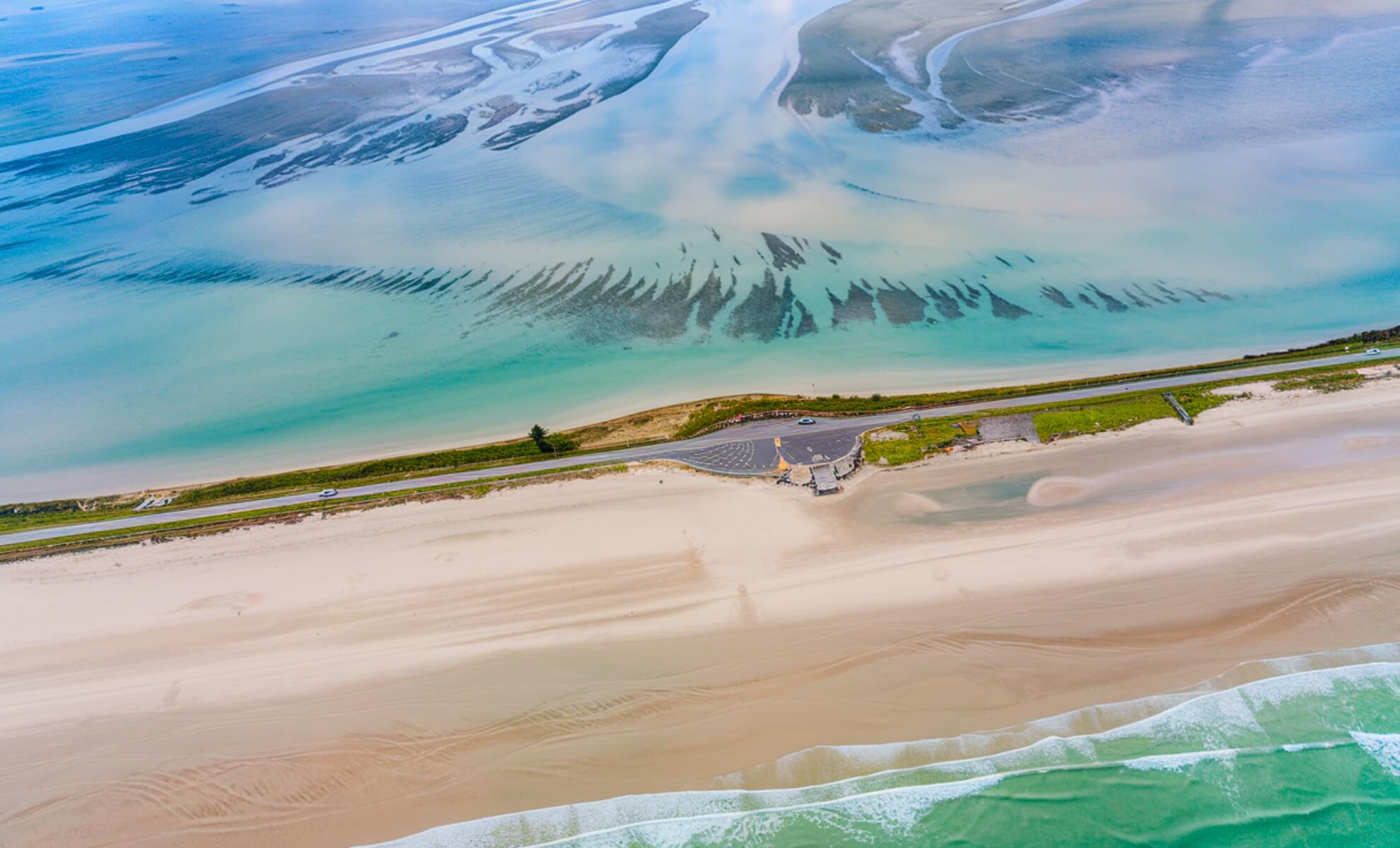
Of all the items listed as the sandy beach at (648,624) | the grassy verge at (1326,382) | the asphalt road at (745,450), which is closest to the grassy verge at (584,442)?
the asphalt road at (745,450)

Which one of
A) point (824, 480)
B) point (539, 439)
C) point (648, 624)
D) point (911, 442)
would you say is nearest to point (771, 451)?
point (824, 480)

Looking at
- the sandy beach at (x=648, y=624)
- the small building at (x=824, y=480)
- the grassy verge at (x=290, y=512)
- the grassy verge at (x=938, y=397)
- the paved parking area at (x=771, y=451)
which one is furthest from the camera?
the grassy verge at (x=938, y=397)

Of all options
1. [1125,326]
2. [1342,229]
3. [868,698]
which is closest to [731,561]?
[868,698]

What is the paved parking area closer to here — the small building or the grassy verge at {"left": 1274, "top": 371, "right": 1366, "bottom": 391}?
the small building

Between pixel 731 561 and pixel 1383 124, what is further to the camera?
pixel 1383 124

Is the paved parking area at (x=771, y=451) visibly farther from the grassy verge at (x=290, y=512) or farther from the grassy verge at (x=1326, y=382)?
the grassy verge at (x=1326, y=382)

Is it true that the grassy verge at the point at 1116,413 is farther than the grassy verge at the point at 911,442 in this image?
Yes

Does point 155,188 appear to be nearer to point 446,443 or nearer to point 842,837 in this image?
point 446,443

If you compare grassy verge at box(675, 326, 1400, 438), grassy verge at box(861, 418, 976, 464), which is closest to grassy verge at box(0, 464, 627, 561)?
grassy verge at box(675, 326, 1400, 438)
